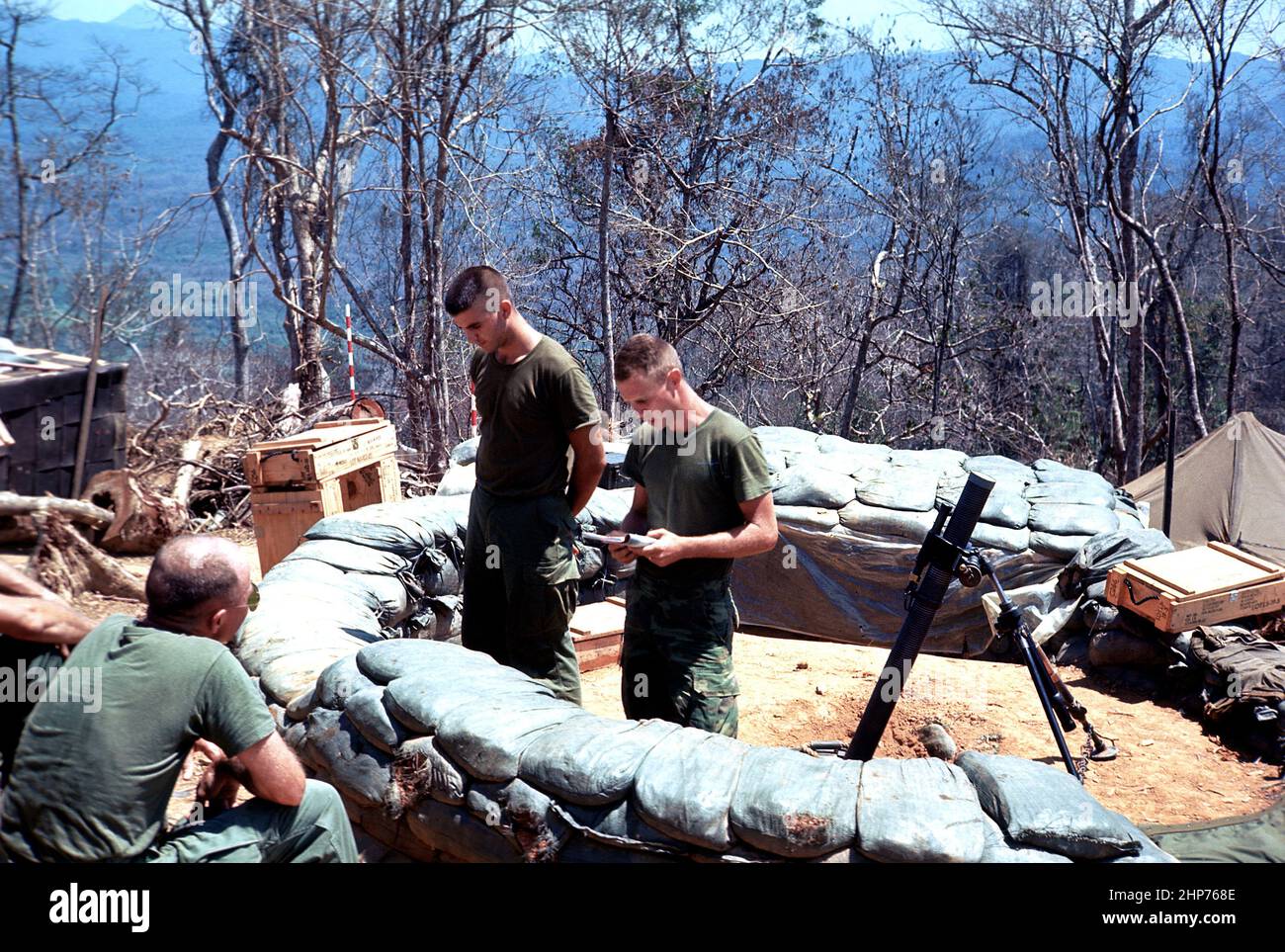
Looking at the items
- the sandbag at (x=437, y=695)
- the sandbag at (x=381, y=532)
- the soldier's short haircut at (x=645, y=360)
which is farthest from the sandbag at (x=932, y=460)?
the sandbag at (x=437, y=695)

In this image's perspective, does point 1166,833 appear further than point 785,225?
No

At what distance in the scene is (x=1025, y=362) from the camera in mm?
17922

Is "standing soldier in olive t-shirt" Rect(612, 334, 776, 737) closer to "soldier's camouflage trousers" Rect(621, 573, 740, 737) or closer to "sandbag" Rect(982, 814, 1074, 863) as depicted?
"soldier's camouflage trousers" Rect(621, 573, 740, 737)

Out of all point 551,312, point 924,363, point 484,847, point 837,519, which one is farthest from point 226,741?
point 924,363

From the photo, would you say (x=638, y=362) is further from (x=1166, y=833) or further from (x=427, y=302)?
(x=427, y=302)

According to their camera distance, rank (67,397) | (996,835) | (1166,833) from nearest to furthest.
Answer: (996,835) → (1166,833) → (67,397)

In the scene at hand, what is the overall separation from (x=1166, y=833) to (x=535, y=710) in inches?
99.1

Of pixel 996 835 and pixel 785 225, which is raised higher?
pixel 785 225

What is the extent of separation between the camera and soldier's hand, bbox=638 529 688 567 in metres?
3.34

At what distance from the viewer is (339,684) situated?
3336 mm

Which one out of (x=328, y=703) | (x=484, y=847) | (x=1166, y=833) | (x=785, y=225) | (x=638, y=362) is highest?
(x=785, y=225)

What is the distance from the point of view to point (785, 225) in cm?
1356

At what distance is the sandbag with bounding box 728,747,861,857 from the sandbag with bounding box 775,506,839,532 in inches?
175

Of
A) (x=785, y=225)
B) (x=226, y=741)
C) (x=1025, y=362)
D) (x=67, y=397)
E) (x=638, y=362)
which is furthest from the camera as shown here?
(x=1025, y=362)
